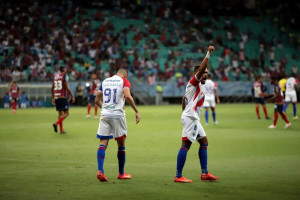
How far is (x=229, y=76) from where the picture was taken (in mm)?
47156

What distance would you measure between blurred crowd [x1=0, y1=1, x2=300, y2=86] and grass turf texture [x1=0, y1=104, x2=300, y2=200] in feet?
76.2

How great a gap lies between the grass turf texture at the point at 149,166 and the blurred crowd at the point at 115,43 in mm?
23214

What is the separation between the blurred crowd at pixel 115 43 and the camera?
134ft

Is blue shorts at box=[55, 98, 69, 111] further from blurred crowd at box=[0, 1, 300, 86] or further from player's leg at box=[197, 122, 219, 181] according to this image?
blurred crowd at box=[0, 1, 300, 86]

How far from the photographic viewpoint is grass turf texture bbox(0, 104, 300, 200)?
25.7 ft

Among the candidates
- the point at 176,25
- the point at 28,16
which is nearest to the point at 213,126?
the point at 28,16

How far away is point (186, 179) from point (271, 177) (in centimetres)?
180

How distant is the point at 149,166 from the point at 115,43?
116 feet

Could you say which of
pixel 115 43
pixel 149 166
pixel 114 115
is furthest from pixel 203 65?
pixel 115 43

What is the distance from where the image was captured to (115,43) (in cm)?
4516

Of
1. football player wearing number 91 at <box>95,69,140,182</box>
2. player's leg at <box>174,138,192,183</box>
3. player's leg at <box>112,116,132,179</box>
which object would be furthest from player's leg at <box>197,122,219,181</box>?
player's leg at <box>112,116,132,179</box>

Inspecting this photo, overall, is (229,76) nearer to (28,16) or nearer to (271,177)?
(28,16)

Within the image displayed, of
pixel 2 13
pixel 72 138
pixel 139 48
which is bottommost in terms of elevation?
pixel 72 138

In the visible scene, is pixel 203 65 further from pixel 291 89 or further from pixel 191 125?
pixel 291 89
